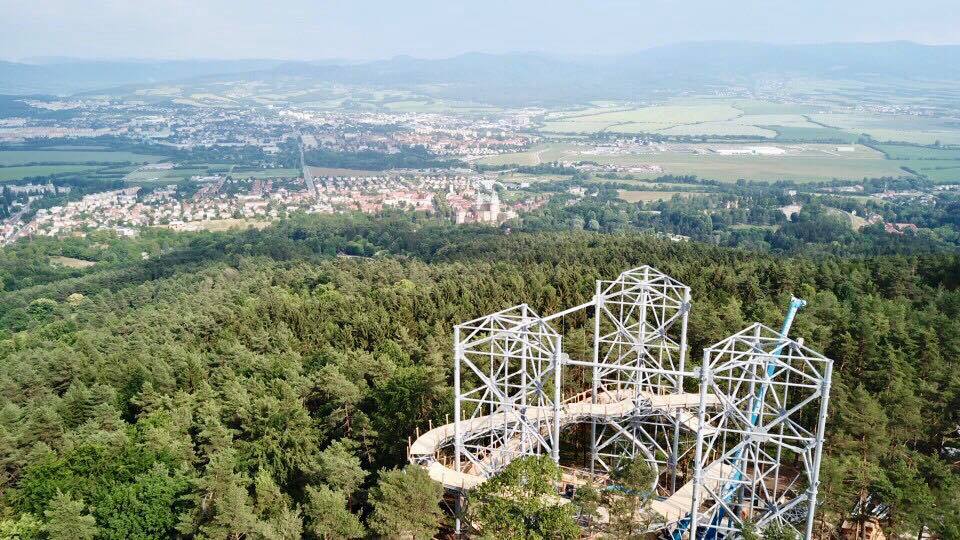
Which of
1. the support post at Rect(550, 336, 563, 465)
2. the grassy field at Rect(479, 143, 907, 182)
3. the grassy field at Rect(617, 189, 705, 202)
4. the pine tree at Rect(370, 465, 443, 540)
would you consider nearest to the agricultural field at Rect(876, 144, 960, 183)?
the grassy field at Rect(479, 143, 907, 182)

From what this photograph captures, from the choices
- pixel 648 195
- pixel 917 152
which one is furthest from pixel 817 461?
pixel 917 152

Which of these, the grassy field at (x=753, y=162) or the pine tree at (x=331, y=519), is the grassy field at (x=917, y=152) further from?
the pine tree at (x=331, y=519)

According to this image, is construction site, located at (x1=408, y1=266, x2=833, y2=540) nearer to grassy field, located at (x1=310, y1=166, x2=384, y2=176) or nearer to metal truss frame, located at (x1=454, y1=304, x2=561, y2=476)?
metal truss frame, located at (x1=454, y1=304, x2=561, y2=476)

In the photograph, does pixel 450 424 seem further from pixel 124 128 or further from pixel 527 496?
pixel 124 128

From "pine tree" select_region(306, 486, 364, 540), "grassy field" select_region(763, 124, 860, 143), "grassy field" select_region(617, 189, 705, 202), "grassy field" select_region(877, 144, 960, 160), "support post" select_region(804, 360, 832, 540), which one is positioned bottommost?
"grassy field" select_region(617, 189, 705, 202)

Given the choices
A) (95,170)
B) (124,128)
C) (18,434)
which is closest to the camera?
(18,434)

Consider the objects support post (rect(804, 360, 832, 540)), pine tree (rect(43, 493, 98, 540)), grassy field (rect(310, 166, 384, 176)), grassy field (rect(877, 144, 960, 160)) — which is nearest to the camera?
support post (rect(804, 360, 832, 540))

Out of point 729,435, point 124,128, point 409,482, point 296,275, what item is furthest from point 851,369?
point 124,128
